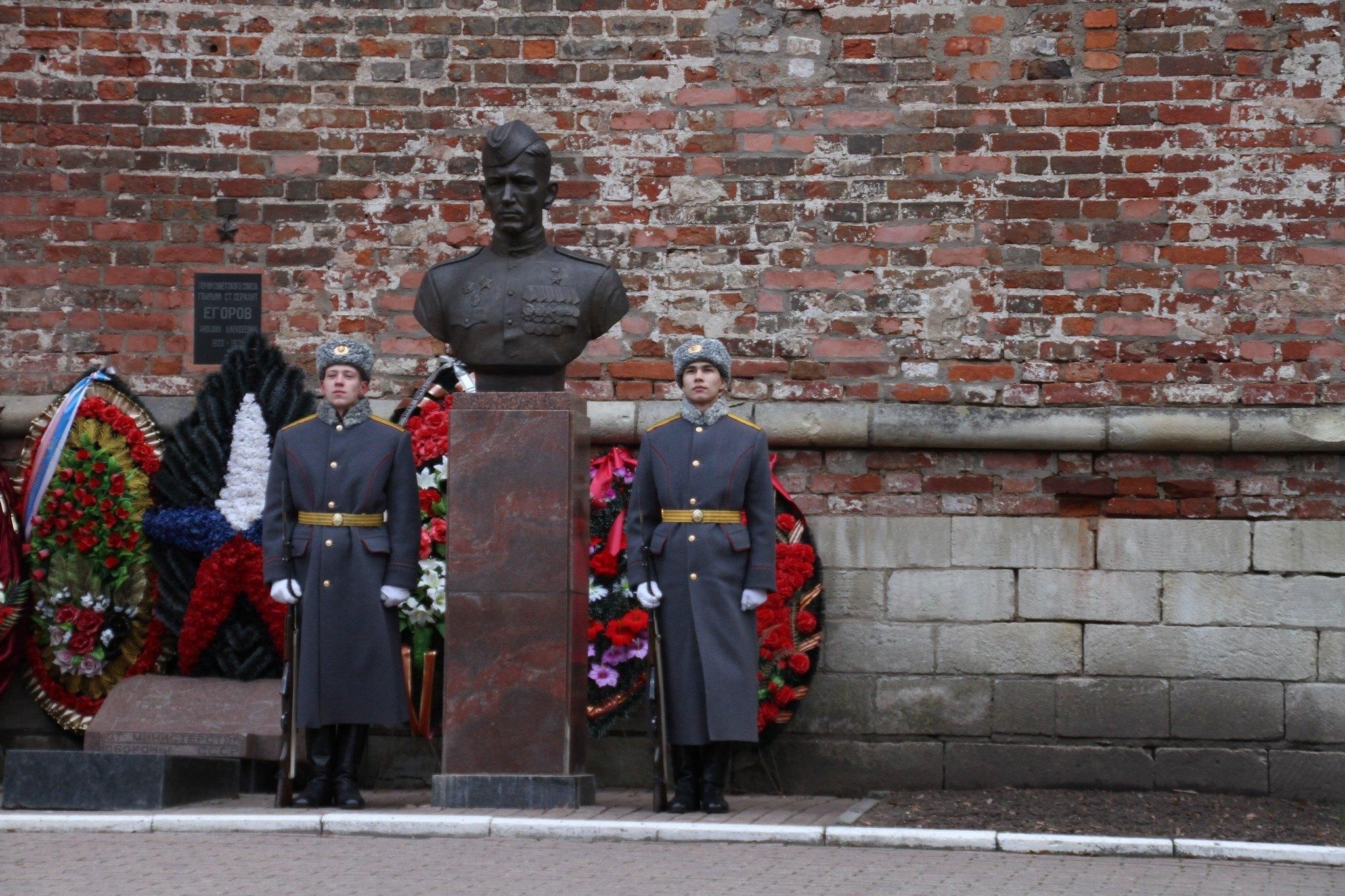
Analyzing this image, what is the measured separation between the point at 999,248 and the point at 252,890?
14.2 feet

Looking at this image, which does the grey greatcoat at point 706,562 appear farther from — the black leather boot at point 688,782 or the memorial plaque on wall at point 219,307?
the memorial plaque on wall at point 219,307

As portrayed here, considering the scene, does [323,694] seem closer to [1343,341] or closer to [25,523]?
Answer: [25,523]

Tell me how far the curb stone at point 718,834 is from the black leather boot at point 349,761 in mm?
620

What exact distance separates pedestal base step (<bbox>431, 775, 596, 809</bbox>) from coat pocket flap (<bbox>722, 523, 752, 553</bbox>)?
1.00 meters

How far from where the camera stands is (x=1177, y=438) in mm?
7695

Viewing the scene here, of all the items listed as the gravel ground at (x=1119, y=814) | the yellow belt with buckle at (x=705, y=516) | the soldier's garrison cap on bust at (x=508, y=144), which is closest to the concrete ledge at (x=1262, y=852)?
the gravel ground at (x=1119, y=814)

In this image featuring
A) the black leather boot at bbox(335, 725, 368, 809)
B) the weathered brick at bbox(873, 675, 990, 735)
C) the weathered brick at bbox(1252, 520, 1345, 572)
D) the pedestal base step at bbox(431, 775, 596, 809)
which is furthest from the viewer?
the weathered brick at bbox(873, 675, 990, 735)

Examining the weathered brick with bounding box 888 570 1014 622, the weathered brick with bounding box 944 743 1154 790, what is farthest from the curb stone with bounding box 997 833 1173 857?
the weathered brick with bounding box 888 570 1014 622

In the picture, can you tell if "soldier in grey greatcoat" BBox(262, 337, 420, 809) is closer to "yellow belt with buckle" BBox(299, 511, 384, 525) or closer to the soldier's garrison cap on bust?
"yellow belt with buckle" BBox(299, 511, 384, 525)

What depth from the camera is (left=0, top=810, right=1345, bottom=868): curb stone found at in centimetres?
590

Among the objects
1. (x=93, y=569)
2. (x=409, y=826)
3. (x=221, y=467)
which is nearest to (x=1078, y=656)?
(x=409, y=826)

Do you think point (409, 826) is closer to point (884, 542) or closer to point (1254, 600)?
point (884, 542)

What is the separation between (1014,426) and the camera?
7789 mm

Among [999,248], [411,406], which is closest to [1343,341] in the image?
[999,248]
